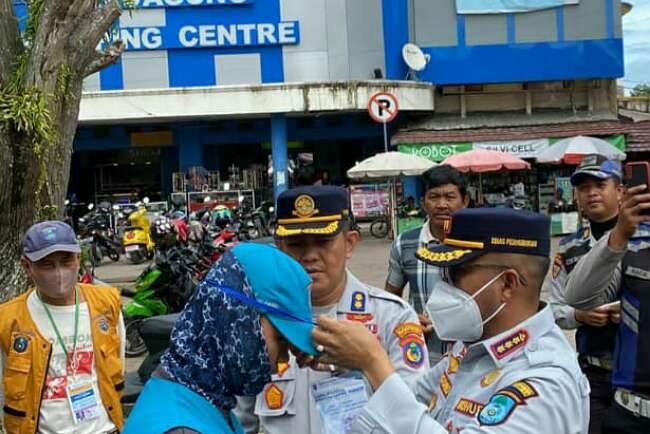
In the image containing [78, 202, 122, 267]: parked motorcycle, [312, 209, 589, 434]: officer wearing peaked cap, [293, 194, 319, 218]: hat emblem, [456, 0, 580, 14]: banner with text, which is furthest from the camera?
[456, 0, 580, 14]: banner with text

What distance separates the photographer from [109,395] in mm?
3113

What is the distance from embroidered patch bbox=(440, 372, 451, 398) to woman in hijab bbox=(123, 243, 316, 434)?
1.77ft

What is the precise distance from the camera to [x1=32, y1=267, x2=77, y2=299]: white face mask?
9.75 ft

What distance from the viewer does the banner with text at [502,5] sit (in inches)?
754

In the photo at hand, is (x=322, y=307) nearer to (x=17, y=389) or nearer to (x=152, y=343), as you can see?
(x=17, y=389)

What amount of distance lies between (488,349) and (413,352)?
562 mm

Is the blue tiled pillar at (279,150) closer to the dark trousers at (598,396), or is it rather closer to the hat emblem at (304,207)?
the dark trousers at (598,396)

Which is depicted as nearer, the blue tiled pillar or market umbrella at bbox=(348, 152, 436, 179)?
market umbrella at bbox=(348, 152, 436, 179)

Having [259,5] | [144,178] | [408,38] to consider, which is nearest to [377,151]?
[408,38]

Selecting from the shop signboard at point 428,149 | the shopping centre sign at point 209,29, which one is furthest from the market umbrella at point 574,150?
the shopping centre sign at point 209,29

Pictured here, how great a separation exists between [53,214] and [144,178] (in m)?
19.8

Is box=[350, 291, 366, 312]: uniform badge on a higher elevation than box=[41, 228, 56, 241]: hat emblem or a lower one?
lower

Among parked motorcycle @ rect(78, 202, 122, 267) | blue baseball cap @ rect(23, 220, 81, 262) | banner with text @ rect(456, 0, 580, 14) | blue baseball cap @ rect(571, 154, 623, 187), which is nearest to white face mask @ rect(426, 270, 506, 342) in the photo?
blue baseball cap @ rect(571, 154, 623, 187)

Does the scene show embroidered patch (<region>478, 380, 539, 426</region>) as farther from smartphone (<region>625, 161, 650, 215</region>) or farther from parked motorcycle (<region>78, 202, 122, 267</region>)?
parked motorcycle (<region>78, 202, 122, 267</region>)
